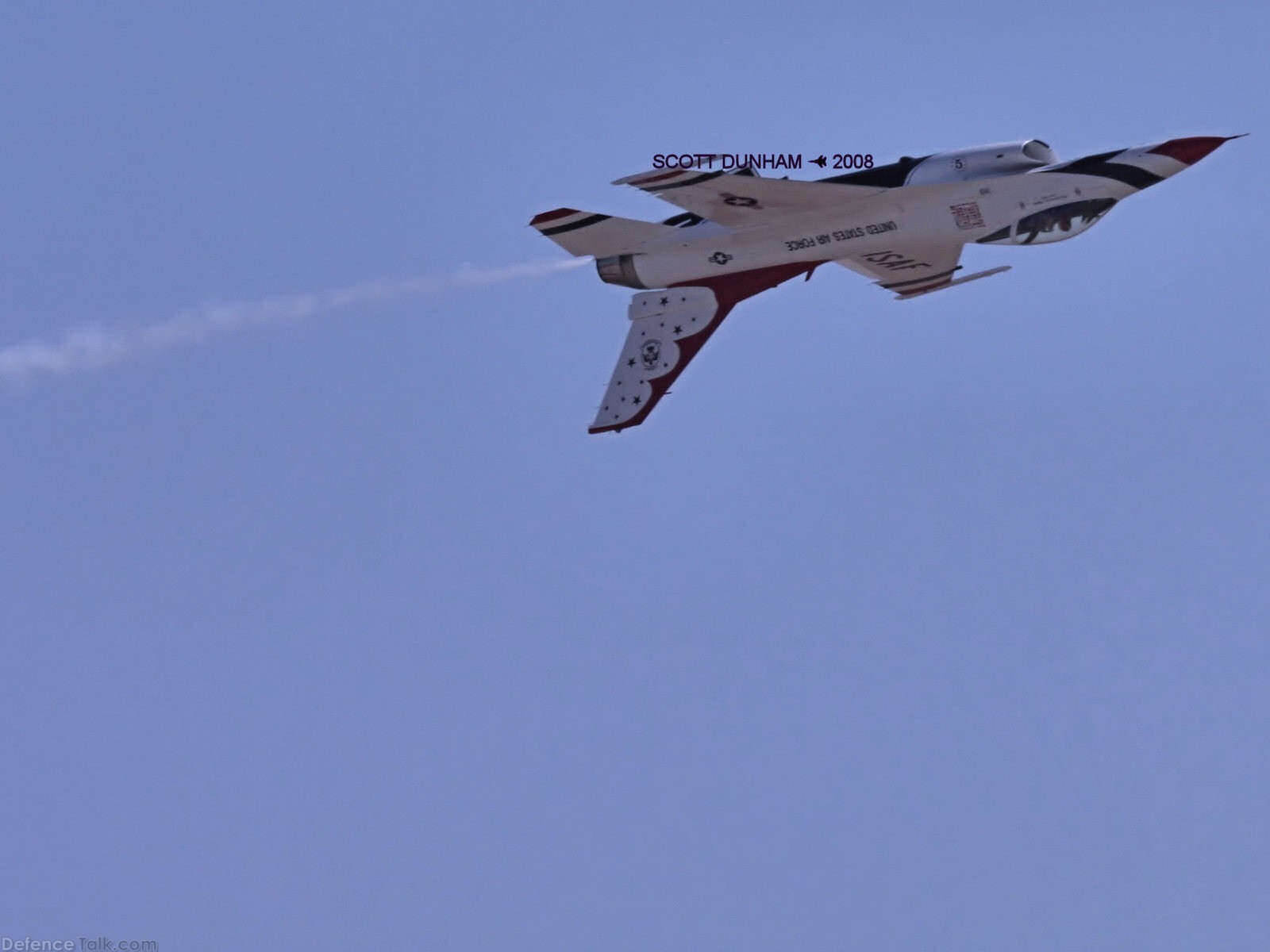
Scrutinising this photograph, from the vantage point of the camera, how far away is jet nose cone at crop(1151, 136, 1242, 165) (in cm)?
3838

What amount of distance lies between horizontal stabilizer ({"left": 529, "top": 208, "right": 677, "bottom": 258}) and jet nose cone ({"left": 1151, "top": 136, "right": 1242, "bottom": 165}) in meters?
9.10

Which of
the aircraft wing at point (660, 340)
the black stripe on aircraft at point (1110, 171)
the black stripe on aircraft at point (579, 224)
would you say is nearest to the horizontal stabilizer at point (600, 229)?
the black stripe on aircraft at point (579, 224)

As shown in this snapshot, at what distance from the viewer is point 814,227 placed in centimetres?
4084

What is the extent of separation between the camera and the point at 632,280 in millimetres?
42469

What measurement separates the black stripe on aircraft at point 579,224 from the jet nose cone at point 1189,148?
10133mm

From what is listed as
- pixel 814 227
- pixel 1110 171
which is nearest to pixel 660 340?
pixel 814 227

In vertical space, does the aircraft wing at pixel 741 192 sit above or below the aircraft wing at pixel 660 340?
above

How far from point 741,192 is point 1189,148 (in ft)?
25.5

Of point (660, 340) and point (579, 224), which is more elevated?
point (579, 224)

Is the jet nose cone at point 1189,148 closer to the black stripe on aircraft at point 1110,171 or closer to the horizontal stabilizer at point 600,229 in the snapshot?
the black stripe on aircraft at point 1110,171

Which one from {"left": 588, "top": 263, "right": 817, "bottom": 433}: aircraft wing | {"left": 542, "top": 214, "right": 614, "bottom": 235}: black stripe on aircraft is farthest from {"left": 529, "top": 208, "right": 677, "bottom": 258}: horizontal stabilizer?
{"left": 588, "top": 263, "right": 817, "bottom": 433}: aircraft wing

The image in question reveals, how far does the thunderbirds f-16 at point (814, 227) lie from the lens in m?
39.5

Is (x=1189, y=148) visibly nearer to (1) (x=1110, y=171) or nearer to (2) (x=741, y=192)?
(1) (x=1110, y=171)

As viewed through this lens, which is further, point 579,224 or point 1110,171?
point 579,224
